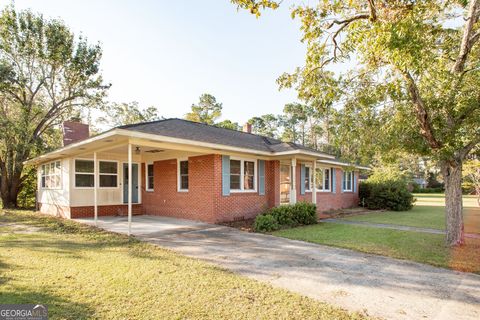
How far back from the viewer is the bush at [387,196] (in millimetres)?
17562

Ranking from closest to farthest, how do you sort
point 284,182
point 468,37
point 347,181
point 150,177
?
point 468,37 < point 150,177 < point 284,182 < point 347,181

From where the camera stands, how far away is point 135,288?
427 cm

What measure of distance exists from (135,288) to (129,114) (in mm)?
38071

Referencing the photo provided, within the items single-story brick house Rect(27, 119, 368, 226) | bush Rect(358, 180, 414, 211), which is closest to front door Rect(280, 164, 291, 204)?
single-story brick house Rect(27, 119, 368, 226)

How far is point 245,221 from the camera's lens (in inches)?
443

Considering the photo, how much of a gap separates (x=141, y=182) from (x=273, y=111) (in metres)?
42.3

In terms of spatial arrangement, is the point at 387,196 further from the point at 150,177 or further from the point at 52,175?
the point at 52,175

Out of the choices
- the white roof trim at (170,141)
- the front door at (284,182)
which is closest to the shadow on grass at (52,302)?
the white roof trim at (170,141)


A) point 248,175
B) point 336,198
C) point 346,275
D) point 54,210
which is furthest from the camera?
point 336,198

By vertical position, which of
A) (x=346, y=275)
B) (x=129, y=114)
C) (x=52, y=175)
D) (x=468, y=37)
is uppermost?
(x=129, y=114)

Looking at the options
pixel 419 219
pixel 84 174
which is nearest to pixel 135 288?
pixel 84 174

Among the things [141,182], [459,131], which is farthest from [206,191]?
[459,131]

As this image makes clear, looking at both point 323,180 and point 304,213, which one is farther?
point 323,180

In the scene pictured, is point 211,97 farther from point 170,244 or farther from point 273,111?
point 170,244
